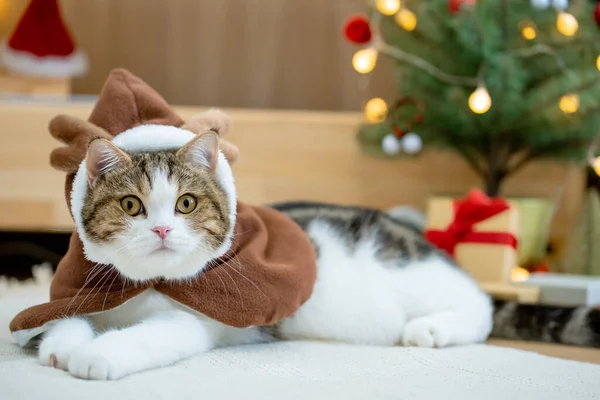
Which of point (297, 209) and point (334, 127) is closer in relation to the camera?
point (297, 209)

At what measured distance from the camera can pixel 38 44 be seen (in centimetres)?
245

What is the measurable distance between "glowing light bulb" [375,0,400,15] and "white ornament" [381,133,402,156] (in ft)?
1.18

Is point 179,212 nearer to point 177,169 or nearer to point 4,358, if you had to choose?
point 177,169

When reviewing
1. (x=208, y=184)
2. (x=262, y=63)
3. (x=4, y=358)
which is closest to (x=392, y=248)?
(x=208, y=184)

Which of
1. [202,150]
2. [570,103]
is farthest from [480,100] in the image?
[202,150]

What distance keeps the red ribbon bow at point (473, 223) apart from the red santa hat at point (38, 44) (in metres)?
1.46

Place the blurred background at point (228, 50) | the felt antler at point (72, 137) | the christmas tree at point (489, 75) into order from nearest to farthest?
the felt antler at point (72, 137) < the christmas tree at point (489, 75) < the blurred background at point (228, 50)

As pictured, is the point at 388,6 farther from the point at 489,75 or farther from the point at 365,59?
the point at 489,75

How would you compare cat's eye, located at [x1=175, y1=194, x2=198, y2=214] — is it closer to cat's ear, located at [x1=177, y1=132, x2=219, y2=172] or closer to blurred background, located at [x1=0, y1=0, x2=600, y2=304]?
cat's ear, located at [x1=177, y1=132, x2=219, y2=172]

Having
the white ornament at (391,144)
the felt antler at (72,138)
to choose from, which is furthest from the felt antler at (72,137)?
the white ornament at (391,144)

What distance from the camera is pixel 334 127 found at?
7.74 feet

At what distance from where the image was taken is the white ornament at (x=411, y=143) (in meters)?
2.10

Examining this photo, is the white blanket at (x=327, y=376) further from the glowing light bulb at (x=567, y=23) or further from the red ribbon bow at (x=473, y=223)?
the glowing light bulb at (x=567, y=23)

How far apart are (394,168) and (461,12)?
60 centimetres
